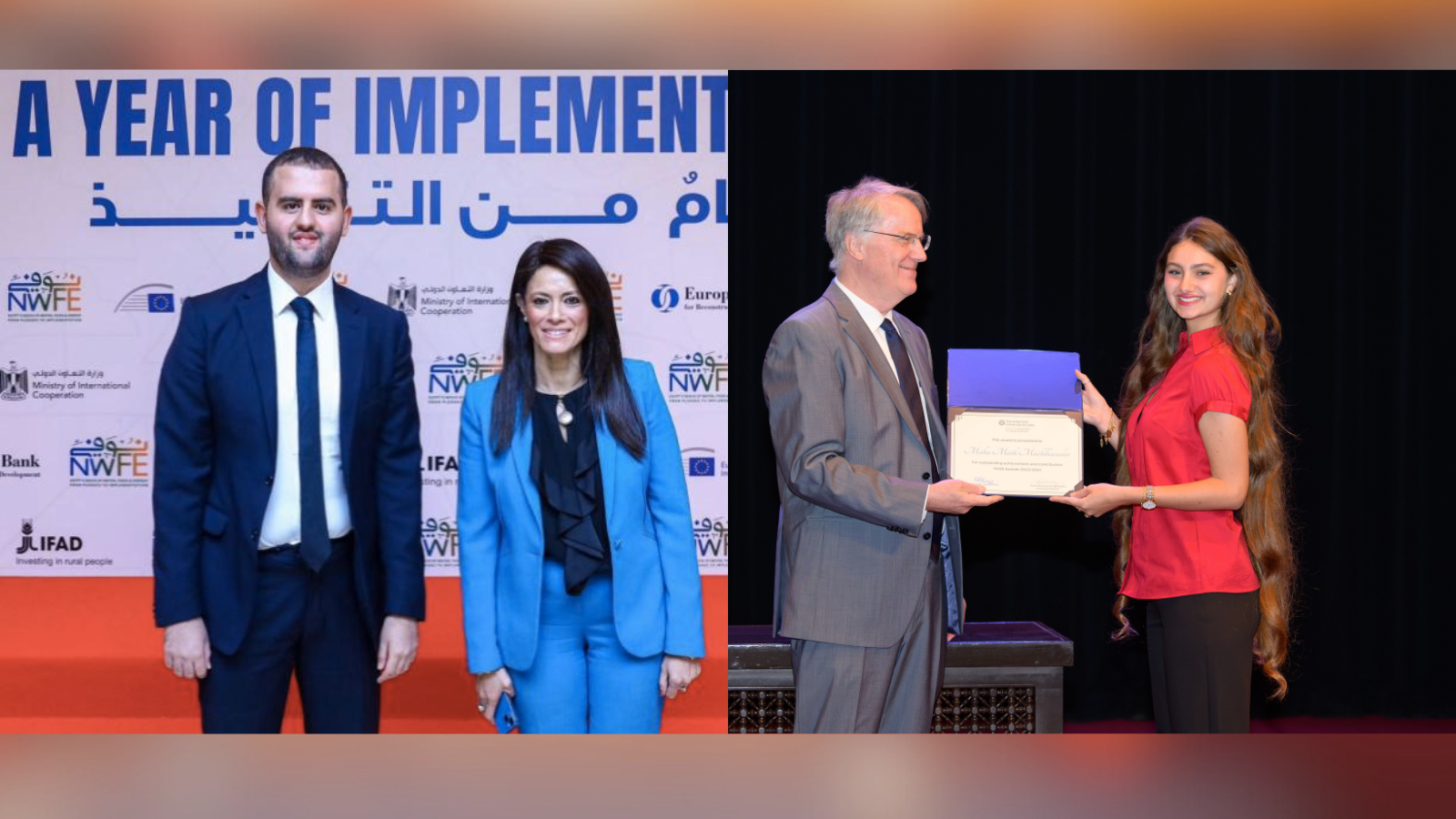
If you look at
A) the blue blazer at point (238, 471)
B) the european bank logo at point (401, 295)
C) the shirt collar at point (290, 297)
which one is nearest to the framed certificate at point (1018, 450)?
the blue blazer at point (238, 471)

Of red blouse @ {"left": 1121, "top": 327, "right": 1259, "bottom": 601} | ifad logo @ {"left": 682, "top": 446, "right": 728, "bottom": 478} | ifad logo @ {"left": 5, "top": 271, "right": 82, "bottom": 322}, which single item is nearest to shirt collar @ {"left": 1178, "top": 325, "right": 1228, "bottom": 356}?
red blouse @ {"left": 1121, "top": 327, "right": 1259, "bottom": 601}

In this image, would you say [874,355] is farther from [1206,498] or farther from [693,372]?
[693,372]

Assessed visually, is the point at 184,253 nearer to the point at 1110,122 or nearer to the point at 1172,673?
the point at 1172,673

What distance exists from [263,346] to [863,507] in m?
1.54

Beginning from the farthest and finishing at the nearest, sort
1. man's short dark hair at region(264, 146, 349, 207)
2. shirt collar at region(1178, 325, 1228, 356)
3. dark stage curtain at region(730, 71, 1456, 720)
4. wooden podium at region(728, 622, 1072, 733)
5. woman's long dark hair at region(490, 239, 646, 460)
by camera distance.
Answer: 1. dark stage curtain at region(730, 71, 1456, 720)
2. wooden podium at region(728, 622, 1072, 733)
3. man's short dark hair at region(264, 146, 349, 207)
4. shirt collar at region(1178, 325, 1228, 356)
5. woman's long dark hair at region(490, 239, 646, 460)

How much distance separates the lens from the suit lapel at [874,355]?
2982 millimetres

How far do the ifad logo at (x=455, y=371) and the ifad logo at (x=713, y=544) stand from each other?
3.01ft

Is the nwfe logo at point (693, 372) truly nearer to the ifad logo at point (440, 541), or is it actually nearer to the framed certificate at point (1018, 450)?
the ifad logo at point (440, 541)

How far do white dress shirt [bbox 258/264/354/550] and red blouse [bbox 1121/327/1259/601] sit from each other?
1985 millimetres

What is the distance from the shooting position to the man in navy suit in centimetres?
306

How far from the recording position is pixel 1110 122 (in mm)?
5684

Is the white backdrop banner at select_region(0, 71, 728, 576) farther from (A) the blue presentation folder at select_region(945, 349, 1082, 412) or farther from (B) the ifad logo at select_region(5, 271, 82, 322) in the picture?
(A) the blue presentation folder at select_region(945, 349, 1082, 412)

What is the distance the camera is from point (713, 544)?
4.48 meters
